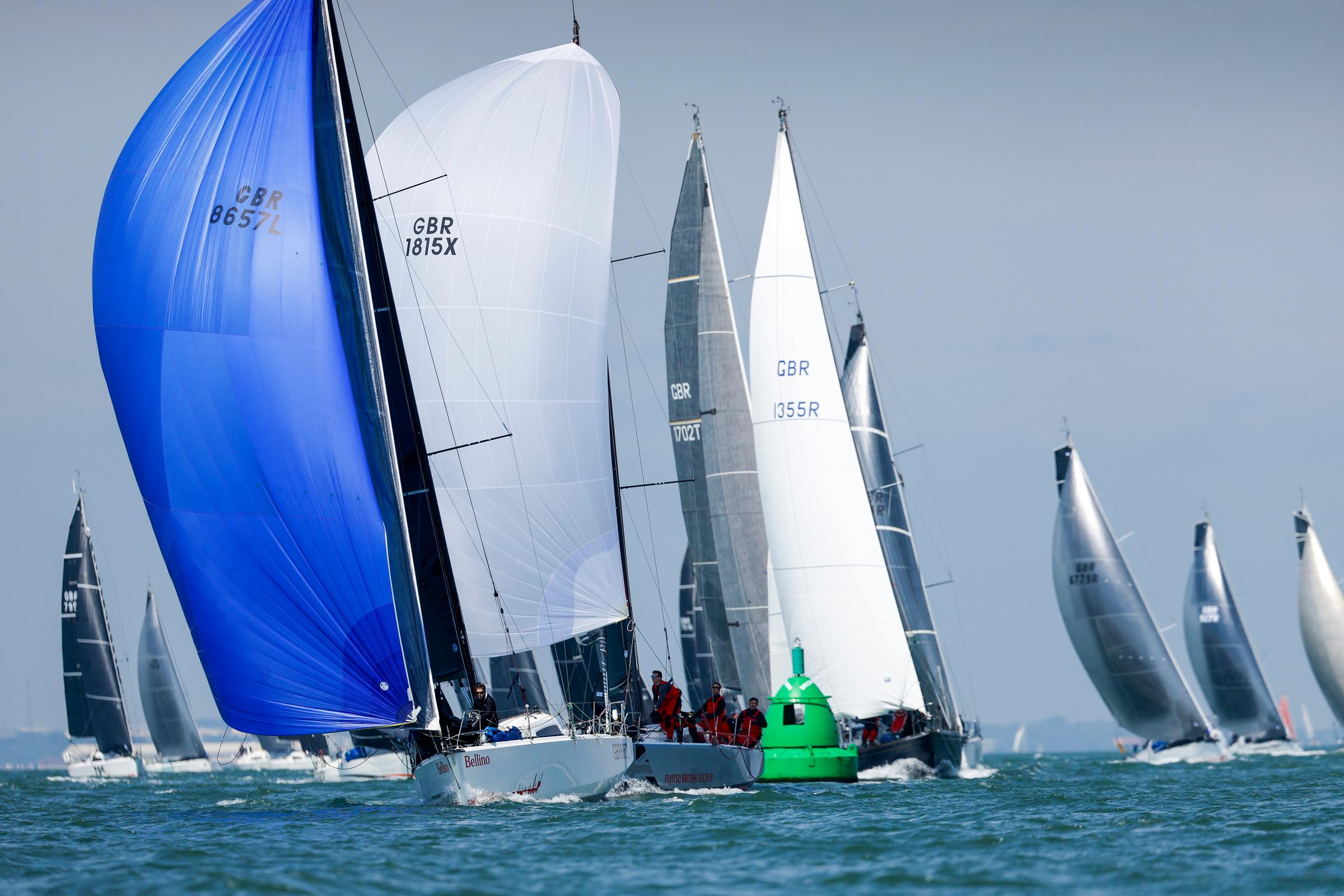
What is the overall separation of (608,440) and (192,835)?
938cm

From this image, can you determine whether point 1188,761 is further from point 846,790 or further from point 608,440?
point 608,440

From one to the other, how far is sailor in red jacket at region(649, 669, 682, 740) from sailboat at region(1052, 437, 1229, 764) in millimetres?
29198

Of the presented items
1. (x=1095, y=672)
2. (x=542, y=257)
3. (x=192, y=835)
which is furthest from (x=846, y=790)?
(x=1095, y=672)

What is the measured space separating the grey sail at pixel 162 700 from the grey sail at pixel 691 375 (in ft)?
Answer: 129

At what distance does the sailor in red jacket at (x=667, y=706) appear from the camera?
24.2m

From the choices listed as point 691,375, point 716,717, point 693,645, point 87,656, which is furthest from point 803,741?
point 87,656

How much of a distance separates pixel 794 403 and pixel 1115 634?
21.5 m

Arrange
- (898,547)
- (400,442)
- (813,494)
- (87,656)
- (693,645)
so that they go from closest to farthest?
(400,442) → (813,494) → (898,547) → (693,645) → (87,656)

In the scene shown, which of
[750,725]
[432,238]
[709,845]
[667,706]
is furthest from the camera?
[750,725]

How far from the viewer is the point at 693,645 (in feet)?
161

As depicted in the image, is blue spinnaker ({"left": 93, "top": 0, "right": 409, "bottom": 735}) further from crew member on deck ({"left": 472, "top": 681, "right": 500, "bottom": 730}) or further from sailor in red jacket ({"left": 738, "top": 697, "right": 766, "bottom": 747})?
sailor in red jacket ({"left": 738, "top": 697, "right": 766, "bottom": 747})

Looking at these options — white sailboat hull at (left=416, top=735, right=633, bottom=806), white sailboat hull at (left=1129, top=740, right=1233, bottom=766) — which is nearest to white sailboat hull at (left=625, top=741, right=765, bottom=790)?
white sailboat hull at (left=416, top=735, right=633, bottom=806)

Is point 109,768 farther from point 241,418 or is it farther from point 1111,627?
point 241,418

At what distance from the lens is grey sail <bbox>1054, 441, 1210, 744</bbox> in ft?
164
